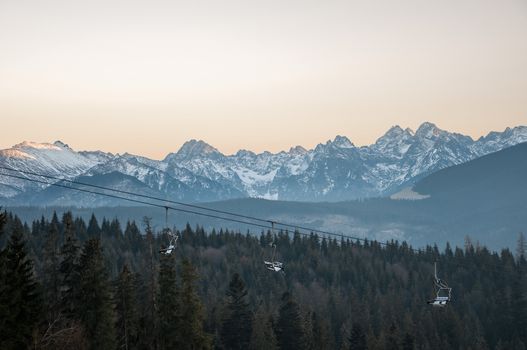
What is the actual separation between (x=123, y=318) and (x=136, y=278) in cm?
2608

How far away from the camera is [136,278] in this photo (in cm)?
12406

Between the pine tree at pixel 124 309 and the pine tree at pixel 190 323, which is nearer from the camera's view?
the pine tree at pixel 124 309

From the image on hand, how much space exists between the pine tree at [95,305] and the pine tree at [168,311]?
11.4 metres

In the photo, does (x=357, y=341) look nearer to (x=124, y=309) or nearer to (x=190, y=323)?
(x=190, y=323)

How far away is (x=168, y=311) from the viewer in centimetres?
9944

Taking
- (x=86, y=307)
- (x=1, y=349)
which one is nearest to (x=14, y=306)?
(x=1, y=349)

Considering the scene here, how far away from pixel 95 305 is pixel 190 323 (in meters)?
14.5

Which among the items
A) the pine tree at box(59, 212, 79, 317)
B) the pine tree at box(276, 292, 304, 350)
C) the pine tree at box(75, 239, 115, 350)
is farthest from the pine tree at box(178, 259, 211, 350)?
the pine tree at box(276, 292, 304, 350)

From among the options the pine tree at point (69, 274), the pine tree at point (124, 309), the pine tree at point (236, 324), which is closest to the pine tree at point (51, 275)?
the pine tree at point (69, 274)

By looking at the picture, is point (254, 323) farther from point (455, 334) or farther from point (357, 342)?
point (455, 334)

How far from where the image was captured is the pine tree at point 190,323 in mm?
99125

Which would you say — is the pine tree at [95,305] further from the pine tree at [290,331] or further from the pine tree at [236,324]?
the pine tree at [290,331]

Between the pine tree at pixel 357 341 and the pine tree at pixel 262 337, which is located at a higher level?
the pine tree at pixel 262 337

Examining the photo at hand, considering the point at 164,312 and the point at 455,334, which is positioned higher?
the point at 164,312
